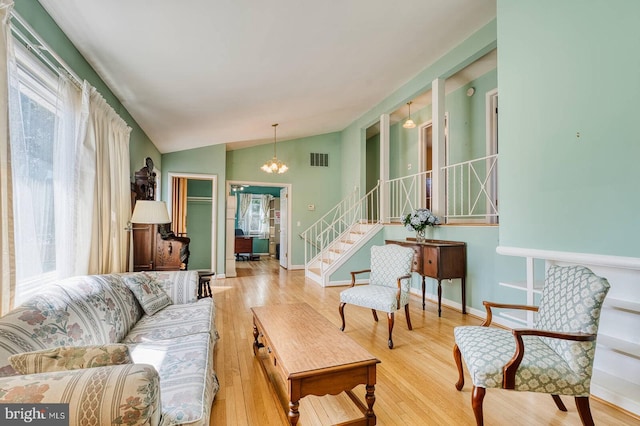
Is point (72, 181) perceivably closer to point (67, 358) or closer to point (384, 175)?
point (67, 358)

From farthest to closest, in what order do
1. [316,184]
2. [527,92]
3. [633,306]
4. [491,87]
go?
[316,184]
[491,87]
[527,92]
[633,306]

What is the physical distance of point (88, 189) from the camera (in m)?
2.42

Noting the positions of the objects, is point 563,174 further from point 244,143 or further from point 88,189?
point 244,143

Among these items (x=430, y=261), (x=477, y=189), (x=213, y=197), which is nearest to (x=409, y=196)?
(x=477, y=189)

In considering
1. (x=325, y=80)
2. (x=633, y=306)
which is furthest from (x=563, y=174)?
(x=325, y=80)

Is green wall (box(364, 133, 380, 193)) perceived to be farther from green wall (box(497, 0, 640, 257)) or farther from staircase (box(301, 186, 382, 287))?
green wall (box(497, 0, 640, 257))

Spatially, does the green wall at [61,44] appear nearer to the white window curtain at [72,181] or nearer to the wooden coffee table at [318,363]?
the white window curtain at [72,181]

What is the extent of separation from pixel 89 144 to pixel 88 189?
1.23 feet

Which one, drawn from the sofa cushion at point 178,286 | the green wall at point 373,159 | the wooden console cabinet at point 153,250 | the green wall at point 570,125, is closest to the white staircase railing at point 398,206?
the green wall at point 373,159

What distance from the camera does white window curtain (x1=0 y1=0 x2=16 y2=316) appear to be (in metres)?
1.41

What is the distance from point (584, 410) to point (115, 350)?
233 centimetres

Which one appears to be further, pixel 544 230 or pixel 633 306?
pixel 544 230

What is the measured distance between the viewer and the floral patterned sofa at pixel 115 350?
82 centimetres

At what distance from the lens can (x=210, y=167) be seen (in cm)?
630
